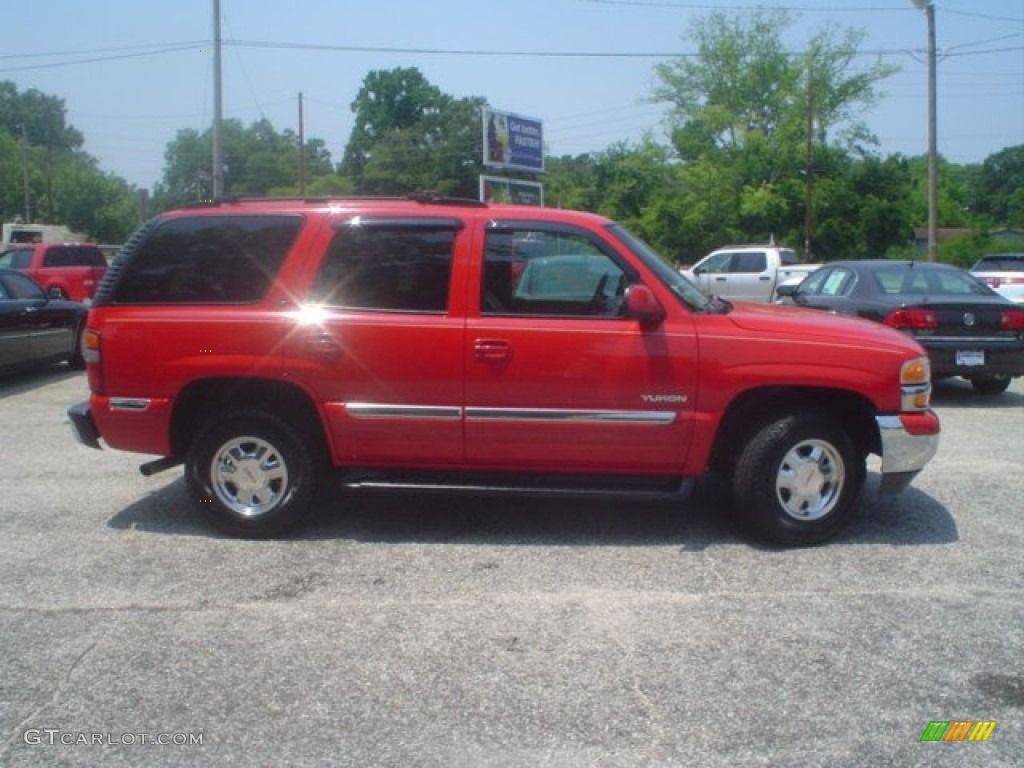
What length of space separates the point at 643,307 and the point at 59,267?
19.6m

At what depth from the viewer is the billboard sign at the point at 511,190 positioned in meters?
24.4

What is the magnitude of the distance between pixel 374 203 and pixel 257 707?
307 centimetres

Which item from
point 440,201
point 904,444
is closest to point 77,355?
point 440,201

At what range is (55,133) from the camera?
415ft

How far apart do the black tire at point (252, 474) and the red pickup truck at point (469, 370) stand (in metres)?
0.01

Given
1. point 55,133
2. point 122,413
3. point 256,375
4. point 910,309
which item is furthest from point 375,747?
point 55,133

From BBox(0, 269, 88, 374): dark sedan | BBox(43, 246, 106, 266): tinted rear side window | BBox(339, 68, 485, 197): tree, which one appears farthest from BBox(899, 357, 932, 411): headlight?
BBox(339, 68, 485, 197): tree

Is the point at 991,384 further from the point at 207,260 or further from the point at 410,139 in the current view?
the point at 410,139

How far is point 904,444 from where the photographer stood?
5.43 metres

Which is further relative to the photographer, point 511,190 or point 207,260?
point 511,190

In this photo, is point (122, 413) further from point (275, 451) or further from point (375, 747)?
point (375, 747)

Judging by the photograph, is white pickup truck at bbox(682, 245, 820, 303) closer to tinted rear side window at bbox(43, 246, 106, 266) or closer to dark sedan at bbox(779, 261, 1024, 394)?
dark sedan at bbox(779, 261, 1024, 394)

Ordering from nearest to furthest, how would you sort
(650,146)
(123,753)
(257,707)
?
(123,753) → (257,707) → (650,146)

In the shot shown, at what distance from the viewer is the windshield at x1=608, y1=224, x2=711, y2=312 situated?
5578 mm
